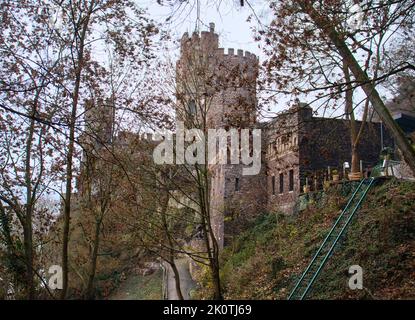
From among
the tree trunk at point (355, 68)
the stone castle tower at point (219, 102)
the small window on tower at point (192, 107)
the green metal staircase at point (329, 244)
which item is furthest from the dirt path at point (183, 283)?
the tree trunk at point (355, 68)

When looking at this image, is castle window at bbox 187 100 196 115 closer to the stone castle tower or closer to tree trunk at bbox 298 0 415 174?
the stone castle tower

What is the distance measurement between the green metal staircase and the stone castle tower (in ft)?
14.5

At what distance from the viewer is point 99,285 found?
82.9 feet

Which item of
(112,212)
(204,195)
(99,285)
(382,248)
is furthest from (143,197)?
(99,285)

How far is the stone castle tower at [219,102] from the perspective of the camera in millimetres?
8563

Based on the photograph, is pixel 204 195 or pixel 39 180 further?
pixel 204 195

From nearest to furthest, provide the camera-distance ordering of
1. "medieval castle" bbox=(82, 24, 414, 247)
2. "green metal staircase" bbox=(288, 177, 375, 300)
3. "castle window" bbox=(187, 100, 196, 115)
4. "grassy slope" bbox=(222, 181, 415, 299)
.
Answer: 1. "medieval castle" bbox=(82, 24, 414, 247)
2. "grassy slope" bbox=(222, 181, 415, 299)
3. "green metal staircase" bbox=(288, 177, 375, 300)
4. "castle window" bbox=(187, 100, 196, 115)

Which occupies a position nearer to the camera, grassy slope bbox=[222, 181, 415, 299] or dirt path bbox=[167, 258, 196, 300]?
grassy slope bbox=[222, 181, 415, 299]

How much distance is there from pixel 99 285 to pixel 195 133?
15453 millimetres

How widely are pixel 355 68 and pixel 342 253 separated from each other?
620 centimetres

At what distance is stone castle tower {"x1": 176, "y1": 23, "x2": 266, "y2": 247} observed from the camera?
8.56 m

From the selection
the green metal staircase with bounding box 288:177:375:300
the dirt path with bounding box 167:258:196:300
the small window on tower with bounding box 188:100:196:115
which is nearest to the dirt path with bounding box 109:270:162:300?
the dirt path with bounding box 167:258:196:300
